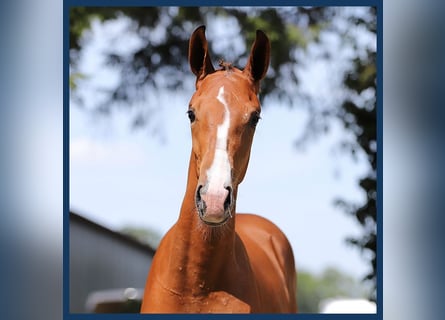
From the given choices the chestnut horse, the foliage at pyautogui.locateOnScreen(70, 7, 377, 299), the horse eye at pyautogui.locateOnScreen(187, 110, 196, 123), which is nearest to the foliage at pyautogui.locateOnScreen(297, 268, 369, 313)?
the foliage at pyautogui.locateOnScreen(70, 7, 377, 299)

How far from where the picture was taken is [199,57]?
2750mm

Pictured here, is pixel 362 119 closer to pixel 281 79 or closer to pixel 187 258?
pixel 281 79

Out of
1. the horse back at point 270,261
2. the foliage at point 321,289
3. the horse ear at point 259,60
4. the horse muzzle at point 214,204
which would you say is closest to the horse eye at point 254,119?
the horse ear at point 259,60

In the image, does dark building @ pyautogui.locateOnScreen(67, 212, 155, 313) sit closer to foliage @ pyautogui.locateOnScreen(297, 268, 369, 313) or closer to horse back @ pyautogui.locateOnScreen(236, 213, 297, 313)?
horse back @ pyautogui.locateOnScreen(236, 213, 297, 313)

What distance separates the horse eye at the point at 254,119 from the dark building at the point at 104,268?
112 inches

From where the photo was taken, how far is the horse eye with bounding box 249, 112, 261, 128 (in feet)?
8.39

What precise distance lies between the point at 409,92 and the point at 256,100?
598 mm

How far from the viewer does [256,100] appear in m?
2.64

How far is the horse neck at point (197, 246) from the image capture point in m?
2.62

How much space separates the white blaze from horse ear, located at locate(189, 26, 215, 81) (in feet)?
0.90

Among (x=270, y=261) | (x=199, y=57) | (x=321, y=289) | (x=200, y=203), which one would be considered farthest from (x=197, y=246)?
(x=321, y=289)

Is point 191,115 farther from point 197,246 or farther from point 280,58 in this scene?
point 280,58

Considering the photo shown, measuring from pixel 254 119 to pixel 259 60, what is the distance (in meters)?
0.30

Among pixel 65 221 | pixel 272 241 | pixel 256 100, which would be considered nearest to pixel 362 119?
pixel 272 241
